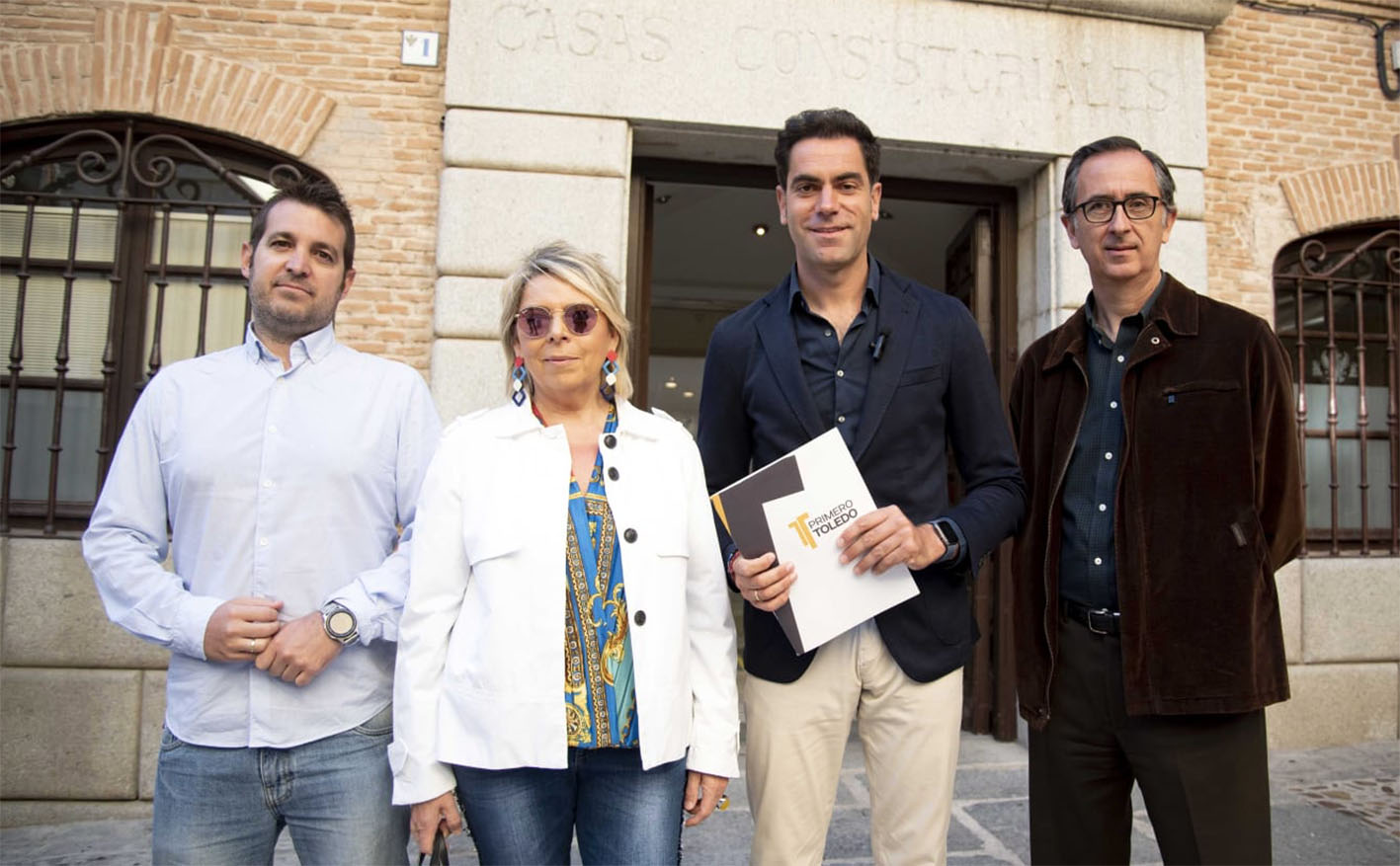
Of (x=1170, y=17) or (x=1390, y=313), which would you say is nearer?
(x=1170, y=17)

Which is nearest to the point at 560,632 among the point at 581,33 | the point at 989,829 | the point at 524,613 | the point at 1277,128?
the point at 524,613

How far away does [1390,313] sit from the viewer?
20.2 feet

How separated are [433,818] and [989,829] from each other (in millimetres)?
3361

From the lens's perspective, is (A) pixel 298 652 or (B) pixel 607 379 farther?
(B) pixel 607 379

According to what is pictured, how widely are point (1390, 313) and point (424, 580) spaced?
7.15 metres

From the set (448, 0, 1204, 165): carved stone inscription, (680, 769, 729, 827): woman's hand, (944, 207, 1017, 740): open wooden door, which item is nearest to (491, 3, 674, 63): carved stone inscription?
(448, 0, 1204, 165): carved stone inscription

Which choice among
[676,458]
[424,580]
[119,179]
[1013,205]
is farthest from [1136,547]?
[119,179]

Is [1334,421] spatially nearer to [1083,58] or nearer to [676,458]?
[1083,58]

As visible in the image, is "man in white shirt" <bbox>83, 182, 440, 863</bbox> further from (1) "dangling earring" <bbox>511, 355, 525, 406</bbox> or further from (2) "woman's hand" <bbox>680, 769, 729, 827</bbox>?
(2) "woman's hand" <bbox>680, 769, 729, 827</bbox>

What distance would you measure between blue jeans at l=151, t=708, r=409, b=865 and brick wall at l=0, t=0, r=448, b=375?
10.6ft

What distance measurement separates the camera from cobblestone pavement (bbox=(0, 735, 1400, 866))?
159 inches

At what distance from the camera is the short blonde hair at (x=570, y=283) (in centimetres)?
204

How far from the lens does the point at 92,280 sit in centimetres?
502

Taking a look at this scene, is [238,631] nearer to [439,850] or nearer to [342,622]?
[342,622]
